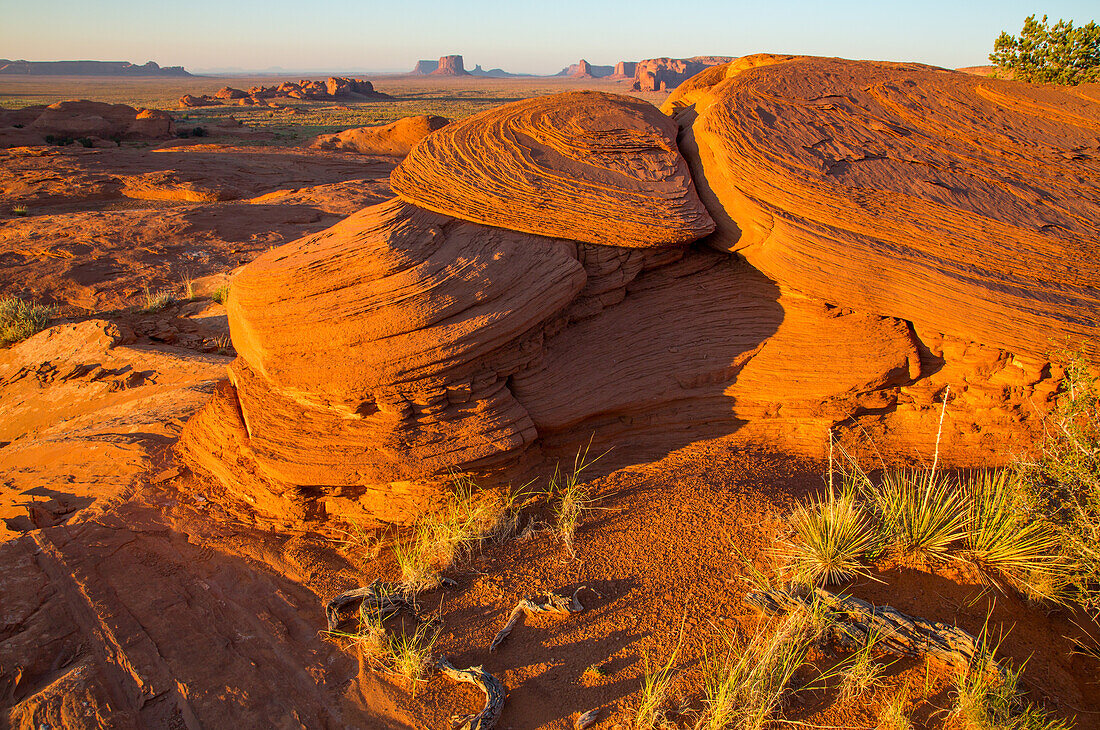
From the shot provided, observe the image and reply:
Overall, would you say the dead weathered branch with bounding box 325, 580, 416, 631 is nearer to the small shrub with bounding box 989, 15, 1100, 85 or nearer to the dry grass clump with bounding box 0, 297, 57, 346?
the dry grass clump with bounding box 0, 297, 57, 346

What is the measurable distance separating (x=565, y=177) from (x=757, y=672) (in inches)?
132

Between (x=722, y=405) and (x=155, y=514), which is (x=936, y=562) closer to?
(x=722, y=405)

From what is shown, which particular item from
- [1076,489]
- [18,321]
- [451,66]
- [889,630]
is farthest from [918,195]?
[451,66]

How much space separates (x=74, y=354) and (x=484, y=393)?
6.40 meters

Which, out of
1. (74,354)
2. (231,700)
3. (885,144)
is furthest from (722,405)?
(74,354)

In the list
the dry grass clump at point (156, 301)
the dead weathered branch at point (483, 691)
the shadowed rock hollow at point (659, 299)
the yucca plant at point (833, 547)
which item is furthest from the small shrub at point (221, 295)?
the yucca plant at point (833, 547)

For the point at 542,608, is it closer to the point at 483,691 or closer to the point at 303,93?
the point at 483,691

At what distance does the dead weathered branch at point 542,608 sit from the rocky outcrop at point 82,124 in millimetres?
28412

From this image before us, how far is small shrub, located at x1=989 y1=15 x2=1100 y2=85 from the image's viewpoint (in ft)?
27.8

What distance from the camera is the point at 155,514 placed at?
422 cm

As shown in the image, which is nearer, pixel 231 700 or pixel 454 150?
pixel 231 700

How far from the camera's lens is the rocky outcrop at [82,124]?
24219mm

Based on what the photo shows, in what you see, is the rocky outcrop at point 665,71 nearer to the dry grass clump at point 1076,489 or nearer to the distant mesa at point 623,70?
the distant mesa at point 623,70

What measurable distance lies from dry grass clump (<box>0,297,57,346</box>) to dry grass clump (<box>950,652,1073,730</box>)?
34.2ft
